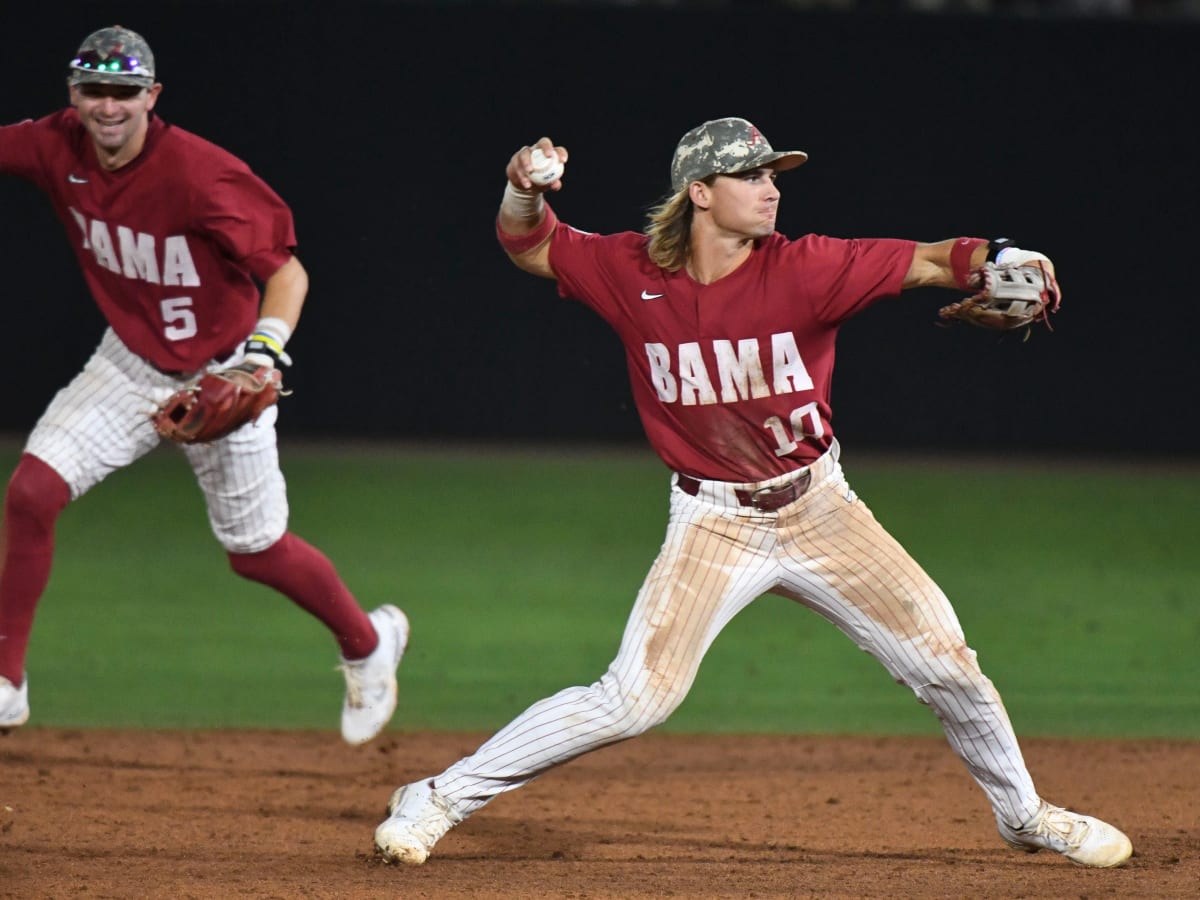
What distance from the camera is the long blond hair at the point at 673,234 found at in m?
4.80

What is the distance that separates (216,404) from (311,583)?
4.73ft

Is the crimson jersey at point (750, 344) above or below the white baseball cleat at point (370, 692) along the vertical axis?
above

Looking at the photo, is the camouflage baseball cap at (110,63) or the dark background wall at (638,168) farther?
the dark background wall at (638,168)

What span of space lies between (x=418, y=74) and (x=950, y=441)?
5398 mm

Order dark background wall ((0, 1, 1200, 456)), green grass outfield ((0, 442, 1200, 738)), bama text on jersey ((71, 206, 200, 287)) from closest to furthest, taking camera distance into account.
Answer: bama text on jersey ((71, 206, 200, 287)), green grass outfield ((0, 442, 1200, 738)), dark background wall ((0, 1, 1200, 456))

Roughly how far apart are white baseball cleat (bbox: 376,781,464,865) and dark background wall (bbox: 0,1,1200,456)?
29.2 ft

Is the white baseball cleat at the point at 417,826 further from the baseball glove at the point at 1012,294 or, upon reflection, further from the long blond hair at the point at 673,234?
the baseball glove at the point at 1012,294

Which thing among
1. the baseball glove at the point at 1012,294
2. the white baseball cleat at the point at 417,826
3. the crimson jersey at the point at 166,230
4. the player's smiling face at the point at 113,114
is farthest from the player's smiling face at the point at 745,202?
the player's smiling face at the point at 113,114

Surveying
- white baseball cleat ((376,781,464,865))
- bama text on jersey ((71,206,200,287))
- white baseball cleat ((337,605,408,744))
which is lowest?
white baseball cleat ((337,605,408,744))

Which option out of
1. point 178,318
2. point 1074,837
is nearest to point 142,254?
point 178,318

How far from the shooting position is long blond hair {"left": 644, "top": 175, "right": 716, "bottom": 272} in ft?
15.8

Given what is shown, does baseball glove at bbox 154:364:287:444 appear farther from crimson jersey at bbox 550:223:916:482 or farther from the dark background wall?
the dark background wall

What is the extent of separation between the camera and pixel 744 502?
4723 millimetres

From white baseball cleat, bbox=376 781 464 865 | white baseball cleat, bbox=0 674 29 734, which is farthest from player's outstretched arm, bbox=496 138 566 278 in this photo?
white baseball cleat, bbox=0 674 29 734
